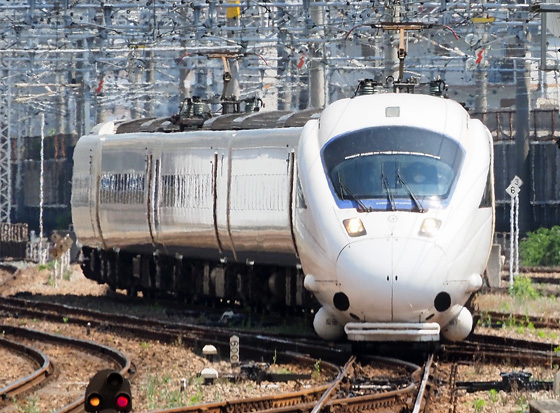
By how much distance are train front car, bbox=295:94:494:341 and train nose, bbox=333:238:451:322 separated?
0.03ft

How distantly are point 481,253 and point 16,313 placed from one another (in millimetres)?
11801

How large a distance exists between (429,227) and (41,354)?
5707 mm

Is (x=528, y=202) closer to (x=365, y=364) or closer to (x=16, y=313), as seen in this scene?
(x=16, y=313)

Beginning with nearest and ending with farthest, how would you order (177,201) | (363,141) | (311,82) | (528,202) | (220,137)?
(363,141), (220,137), (177,201), (311,82), (528,202)

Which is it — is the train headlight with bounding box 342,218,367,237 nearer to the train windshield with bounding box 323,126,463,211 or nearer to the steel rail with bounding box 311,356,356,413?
the train windshield with bounding box 323,126,463,211

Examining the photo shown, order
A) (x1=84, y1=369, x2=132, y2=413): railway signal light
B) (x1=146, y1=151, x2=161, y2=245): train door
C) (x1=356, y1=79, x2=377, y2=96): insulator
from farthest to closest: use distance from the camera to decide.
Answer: (x1=146, y1=151, x2=161, y2=245): train door → (x1=356, y1=79, x2=377, y2=96): insulator → (x1=84, y1=369, x2=132, y2=413): railway signal light

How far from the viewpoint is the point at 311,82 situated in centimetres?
4159

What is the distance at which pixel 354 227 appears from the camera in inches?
643

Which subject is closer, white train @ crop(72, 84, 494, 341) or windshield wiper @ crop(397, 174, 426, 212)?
white train @ crop(72, 84, 494, 341)

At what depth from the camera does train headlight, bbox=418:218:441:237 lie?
16.2m

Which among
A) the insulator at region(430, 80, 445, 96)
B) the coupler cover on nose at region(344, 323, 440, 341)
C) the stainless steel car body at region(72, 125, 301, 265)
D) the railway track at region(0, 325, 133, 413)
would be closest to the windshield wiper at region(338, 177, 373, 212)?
the coupler cover on nose at region(344, 323, 440, 341)

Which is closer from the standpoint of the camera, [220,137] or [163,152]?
[220,137]

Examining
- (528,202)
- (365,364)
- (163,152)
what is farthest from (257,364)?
(528,202)

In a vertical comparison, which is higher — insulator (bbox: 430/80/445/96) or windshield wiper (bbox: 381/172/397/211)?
insulator (bbox: 430/80/445/96)
